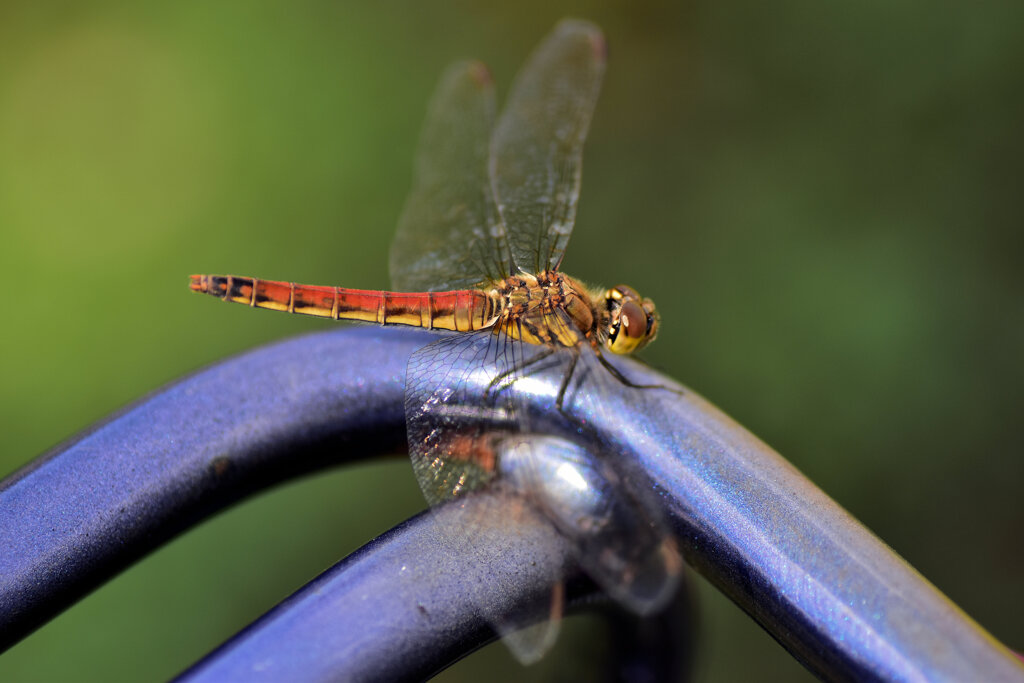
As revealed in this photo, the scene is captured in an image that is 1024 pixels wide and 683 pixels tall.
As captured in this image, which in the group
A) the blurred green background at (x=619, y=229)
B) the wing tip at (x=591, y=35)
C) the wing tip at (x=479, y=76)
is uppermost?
the wing tip at (x=591, y=35)

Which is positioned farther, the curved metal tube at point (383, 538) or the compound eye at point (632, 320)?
the compound eye at point (632, 320)

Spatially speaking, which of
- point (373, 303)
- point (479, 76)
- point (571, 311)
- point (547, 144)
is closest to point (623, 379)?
point (571, 311)

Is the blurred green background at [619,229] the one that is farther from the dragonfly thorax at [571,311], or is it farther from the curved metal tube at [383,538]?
the curved metal tube at [383,538]

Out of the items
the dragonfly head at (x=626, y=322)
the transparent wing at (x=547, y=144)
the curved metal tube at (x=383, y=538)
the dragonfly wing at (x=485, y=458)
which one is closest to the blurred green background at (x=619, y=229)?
the transparent wing at (x=547, y=144)

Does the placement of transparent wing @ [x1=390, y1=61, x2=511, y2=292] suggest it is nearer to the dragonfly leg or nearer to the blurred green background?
the dragonfly leg

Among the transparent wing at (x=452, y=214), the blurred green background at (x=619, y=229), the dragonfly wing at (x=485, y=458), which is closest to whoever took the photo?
the dragonfly wing at (x=485, y=458)

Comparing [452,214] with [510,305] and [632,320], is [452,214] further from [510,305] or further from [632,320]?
[632,320]

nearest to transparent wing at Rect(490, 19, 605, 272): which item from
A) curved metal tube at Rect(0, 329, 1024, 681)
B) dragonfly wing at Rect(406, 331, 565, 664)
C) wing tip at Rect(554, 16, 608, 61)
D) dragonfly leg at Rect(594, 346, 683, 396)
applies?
wing tip at Rect(554, 16, 608, 61)
